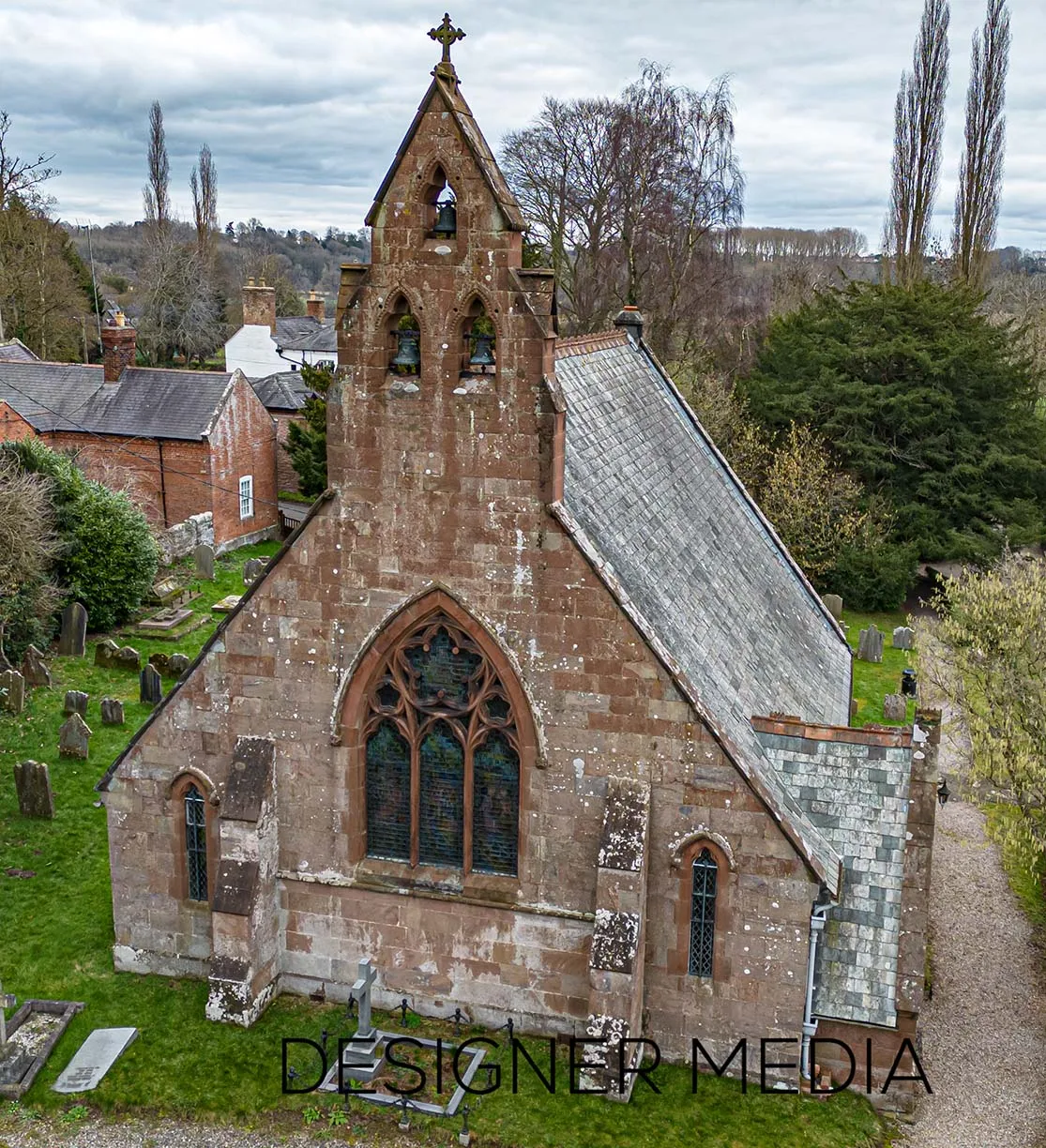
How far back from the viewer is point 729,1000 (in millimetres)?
12984

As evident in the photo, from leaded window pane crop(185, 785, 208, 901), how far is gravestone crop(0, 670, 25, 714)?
13.1 metres

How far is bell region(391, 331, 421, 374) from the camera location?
41.4 feet

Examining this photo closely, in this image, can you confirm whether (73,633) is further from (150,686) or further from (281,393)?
(281,393)

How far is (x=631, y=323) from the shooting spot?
21.1 m

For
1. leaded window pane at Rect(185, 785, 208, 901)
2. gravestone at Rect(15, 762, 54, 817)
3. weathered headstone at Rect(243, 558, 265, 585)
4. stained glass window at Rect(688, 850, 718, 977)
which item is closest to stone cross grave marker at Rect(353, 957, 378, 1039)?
leaded window pane at Rect(185, 785, 208, 901)

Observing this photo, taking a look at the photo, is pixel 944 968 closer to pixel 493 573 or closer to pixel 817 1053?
pixel 817 1053

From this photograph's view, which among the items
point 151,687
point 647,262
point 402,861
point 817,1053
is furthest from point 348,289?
point 647,262

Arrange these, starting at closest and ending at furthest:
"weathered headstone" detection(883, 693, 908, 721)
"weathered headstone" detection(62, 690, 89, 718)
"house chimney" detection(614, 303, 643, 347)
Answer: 1. "house chimney" detection(614, 303, 643, 347)
2. "weathered headstone" detection(62, 690, 89, 718)
3. "weathered headstone" detection(883, 693, 908, 721)

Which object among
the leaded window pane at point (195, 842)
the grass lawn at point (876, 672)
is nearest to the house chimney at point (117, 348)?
the grass lawn at point (876, 672)

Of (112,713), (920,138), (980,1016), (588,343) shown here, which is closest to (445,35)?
(588,343)

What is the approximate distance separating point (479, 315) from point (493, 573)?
10.1 ft

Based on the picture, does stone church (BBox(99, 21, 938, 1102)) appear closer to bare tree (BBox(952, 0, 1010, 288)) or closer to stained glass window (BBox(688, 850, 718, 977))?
stained glass window (BBox(688, 850, 718, 977))

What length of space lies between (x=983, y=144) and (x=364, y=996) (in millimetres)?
50894

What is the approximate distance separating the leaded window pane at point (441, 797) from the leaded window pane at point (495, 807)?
21cm
